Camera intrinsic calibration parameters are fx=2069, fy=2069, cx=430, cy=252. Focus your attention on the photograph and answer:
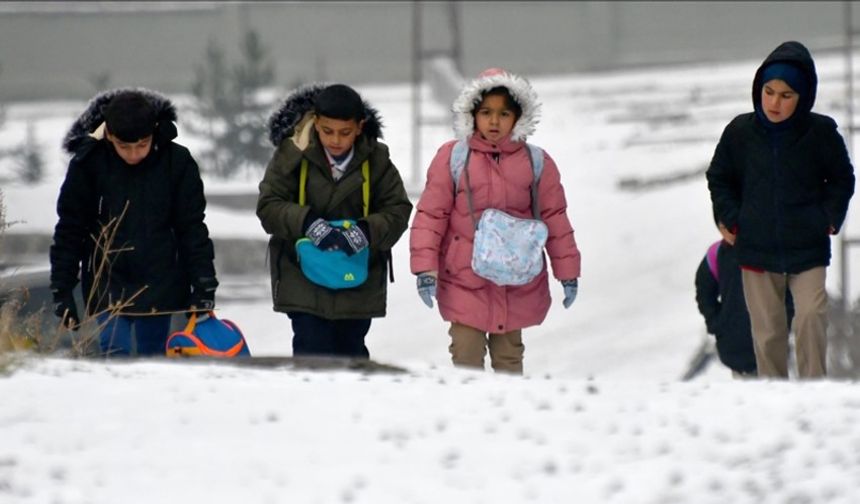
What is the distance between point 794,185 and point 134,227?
8.08 feet

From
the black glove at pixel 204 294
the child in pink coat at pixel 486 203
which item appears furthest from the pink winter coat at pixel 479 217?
the black glove at pixel 204 294

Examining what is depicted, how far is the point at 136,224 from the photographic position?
25.0 feet

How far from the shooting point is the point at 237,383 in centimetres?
620

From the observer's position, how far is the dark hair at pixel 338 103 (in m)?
7.63

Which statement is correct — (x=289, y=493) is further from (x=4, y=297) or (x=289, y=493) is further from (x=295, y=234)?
(x=4, y=297)

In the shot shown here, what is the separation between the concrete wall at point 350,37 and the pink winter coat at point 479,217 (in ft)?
129

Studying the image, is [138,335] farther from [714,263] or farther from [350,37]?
[350,37]

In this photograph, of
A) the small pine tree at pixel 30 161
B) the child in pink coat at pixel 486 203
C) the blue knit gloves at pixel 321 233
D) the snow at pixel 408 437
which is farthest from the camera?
the small pine tree at pixel 30 161

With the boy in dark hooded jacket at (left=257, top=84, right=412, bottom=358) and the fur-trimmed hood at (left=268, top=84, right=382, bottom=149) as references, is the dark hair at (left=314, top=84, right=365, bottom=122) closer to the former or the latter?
the boy in dark hooded jacket at (left=257, top=84, right=412, bottom=358)

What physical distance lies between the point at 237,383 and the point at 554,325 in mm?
15763

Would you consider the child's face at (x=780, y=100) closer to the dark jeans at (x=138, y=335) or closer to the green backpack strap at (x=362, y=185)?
the green backpack strap at (x=362, y=185)

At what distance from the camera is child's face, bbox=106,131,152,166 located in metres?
7.54

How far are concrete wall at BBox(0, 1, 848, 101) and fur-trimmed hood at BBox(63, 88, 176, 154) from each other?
39582mm

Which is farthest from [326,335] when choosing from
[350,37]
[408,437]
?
[350,37]
